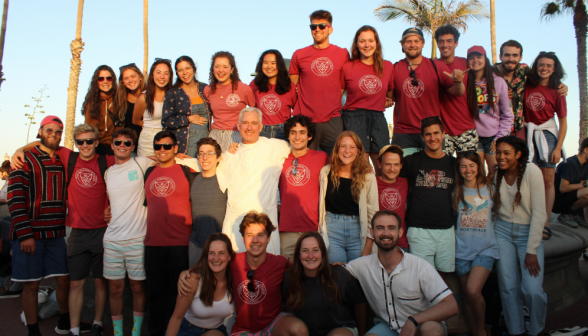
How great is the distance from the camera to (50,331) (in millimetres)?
5371

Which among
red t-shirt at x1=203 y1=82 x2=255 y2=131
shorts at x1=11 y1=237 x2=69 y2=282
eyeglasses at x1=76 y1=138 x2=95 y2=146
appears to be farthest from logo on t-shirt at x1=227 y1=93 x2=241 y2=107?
shorts at x1=11 y1=237 x2=69 y2=282

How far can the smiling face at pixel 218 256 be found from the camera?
12.6ft

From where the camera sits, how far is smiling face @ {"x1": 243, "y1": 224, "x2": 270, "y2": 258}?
388 centimetres

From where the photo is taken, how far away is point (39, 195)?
487cm

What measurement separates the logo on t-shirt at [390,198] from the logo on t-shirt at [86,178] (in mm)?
3469

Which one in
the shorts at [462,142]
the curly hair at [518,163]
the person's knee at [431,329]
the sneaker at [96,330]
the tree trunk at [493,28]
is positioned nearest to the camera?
the person's knee at [431,329]

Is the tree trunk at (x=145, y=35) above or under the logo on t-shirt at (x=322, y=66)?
above

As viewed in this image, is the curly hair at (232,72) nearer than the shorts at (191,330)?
No

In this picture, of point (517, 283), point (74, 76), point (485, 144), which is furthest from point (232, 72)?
point (74, 76)

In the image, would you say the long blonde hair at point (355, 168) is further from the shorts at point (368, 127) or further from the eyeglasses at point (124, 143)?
the eyeglasses at point (124, 143)

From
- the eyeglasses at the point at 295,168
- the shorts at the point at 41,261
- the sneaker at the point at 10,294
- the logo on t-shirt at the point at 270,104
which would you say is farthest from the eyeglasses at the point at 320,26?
the sneaker at the point at 10,294

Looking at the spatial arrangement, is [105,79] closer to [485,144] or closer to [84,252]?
[84,252]

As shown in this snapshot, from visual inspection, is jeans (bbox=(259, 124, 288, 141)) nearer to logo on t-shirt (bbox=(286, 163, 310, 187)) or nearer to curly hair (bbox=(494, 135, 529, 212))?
logo on t-shirt (bbox=(286, 163, 310, 187))

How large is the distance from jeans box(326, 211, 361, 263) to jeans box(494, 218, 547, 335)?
1605mm
